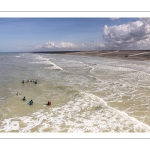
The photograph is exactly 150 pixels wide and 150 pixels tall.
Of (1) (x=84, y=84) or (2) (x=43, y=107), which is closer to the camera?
(2) (x=43, y=107)

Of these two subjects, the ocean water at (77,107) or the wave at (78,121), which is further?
the ocean water at (77,107)

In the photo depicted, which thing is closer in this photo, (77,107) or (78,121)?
(78,121)

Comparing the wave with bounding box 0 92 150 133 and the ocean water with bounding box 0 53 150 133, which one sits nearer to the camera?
the wave with bounding box 0 92 150 133

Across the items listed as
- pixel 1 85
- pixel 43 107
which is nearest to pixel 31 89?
pixel 1 85

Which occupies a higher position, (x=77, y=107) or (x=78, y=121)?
(x=77, y=107)
